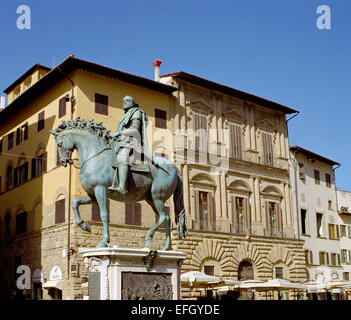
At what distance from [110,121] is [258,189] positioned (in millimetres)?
10536

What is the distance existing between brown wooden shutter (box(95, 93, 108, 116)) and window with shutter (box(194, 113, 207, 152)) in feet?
18.3

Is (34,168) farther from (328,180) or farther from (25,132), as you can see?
(328,180)

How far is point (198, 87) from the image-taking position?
29688mm

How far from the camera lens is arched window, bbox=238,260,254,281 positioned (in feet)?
96.4

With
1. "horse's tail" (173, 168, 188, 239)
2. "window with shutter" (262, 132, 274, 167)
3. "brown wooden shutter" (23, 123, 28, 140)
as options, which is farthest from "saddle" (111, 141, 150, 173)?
"window with shutter" (262, 132, 274, 167)

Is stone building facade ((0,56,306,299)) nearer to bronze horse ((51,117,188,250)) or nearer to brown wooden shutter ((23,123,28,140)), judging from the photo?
brown wooden shutter ((23,123,28,140))

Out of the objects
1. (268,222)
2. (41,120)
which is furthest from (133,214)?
(268,222)

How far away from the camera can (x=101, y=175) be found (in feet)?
31.5

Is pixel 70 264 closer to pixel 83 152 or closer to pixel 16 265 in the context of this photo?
pixel 16 265

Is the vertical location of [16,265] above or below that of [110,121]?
below

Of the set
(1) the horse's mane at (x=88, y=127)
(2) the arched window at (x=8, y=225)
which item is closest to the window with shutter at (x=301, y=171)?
(2) the arched window at (x=8, y=225)

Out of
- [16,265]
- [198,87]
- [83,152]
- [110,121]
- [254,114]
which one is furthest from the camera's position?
[254,114]
